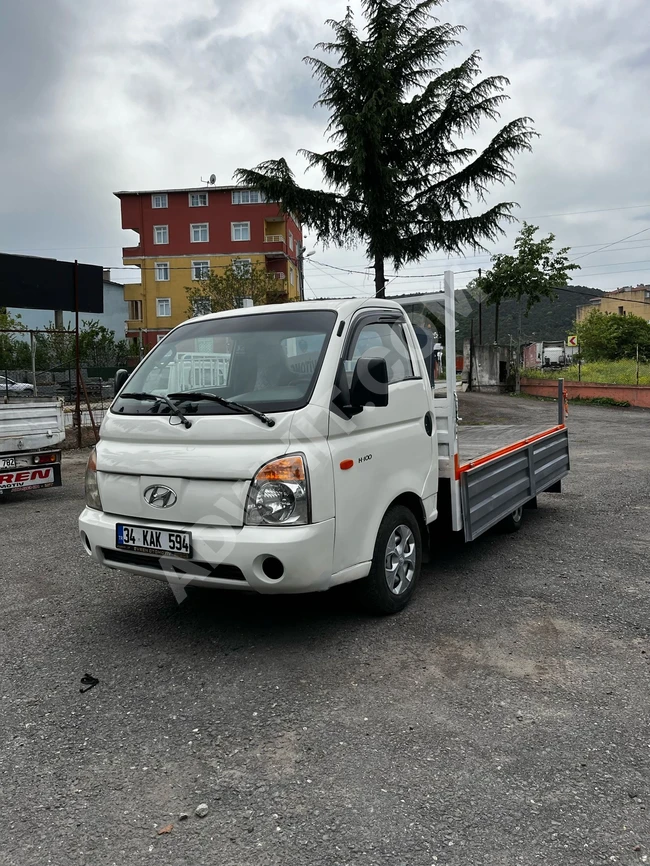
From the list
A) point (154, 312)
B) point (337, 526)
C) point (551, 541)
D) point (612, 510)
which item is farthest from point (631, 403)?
point (154, 312)

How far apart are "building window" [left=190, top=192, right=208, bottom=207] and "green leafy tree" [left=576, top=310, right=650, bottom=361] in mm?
34604

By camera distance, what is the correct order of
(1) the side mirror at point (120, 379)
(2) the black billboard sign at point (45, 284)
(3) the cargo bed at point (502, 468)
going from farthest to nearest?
(2) the black billboard sign at point (45, 284) < (3) the cargo bed at point (502, 468) < (1) the side mirror at point (120, 379)

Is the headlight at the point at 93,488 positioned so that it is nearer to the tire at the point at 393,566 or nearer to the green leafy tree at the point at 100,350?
the tire at the point at 393,566

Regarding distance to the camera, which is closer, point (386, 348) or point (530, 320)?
point (386, 348)

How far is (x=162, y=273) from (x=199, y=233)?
13.1 ft

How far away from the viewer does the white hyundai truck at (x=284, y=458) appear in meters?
3.52

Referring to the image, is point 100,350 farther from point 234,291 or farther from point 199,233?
point 199,233

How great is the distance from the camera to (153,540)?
3756 mm

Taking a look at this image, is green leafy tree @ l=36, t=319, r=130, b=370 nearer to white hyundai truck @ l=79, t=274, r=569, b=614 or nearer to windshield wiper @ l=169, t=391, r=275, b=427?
white hyundai truck @ l=79, t=274, r=569, b=614

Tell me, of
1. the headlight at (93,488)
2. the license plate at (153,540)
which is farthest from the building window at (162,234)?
the license plate at (153,540)

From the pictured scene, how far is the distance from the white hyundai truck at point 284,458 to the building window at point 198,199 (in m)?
49.3

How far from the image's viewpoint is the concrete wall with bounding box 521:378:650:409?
23.9 metres

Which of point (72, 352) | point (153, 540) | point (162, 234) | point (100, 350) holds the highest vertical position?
point (162, 234)

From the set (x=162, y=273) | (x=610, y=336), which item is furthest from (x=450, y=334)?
(x=610, y=336)
